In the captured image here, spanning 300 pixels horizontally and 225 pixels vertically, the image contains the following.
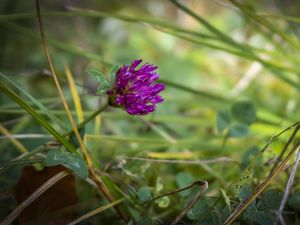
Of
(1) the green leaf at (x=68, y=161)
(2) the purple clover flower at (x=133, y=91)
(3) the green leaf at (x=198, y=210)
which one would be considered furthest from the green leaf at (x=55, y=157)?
(3) the green leaf at (x=198, y=210)

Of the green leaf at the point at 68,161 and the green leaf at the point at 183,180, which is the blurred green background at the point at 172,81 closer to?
the green leaf at the point at 183,180

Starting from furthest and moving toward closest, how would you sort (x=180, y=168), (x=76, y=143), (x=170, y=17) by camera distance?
(x=170, y=17) < (x=180, y=168) < (x=76, y=143)

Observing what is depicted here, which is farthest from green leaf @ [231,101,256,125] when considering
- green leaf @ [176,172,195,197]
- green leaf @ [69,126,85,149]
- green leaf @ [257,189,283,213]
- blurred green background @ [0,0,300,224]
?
green leaf @ [69,126,85,149]

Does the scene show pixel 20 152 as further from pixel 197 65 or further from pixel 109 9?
pixel 109 9

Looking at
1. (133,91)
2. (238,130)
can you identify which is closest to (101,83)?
(133,91)

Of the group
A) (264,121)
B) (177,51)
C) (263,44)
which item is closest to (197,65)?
(177,51)
